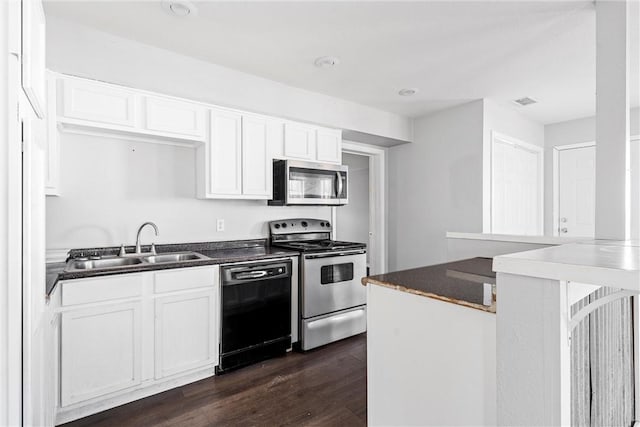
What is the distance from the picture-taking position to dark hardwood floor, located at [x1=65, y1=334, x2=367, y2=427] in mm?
2027

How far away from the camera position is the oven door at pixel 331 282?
9.82 feet

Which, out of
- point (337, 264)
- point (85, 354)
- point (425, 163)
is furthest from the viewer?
point (425, 163)

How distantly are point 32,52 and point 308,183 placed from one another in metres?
2.24

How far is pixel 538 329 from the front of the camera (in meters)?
0.91

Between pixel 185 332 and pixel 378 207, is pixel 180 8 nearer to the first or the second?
pixel 185 332

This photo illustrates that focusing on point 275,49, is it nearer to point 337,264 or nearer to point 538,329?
point 337,264

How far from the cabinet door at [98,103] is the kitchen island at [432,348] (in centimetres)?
203

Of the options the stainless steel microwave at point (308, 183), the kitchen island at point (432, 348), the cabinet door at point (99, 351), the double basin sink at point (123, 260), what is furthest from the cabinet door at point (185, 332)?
the kitchen island at point (432, 348)

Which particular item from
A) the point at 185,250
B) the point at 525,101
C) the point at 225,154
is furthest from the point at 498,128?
the point at 185,250

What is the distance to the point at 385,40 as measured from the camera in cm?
243

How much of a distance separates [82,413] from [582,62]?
4420 millimetres

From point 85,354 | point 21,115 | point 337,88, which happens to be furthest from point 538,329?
point 337,88

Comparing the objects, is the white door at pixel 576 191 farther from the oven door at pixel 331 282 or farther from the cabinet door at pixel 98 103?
the cabinet door at pixel 98 103

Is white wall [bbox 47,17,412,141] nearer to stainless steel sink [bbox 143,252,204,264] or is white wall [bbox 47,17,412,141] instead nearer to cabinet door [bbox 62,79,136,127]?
cabinet door [bbox 62,79,136,127]
